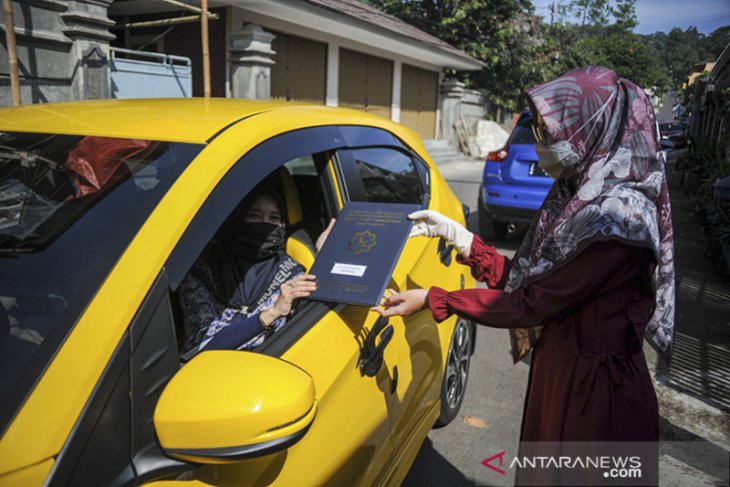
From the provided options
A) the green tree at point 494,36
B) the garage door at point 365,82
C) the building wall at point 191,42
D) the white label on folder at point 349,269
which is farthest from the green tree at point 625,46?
the green tree at point 494,36

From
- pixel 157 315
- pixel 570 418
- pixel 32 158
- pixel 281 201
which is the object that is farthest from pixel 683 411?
pixel 32 158

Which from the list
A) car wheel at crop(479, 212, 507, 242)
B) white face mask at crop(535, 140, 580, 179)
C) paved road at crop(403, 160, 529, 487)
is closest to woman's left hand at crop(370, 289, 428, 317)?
white face mask at crop(535, 140, 580, 179)

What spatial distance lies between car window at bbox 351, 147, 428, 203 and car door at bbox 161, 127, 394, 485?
0.42 metres

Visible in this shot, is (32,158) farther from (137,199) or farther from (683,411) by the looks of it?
(683,411)

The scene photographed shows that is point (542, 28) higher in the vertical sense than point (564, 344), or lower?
higher

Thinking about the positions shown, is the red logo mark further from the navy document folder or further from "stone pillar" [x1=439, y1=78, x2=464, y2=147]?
"stone pillar" [x1=439, y1=78, x2=464, y2=147]

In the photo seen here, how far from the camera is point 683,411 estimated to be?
3568mm

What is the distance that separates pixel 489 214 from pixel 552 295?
6008 millimetres

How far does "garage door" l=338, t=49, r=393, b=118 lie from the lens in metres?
15.5

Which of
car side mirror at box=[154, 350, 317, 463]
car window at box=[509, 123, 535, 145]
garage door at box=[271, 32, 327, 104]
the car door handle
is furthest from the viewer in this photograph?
garage door at box=[271, 32, 327, 104]

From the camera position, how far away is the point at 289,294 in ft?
6.15

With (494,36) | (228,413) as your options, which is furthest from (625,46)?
(494,36)

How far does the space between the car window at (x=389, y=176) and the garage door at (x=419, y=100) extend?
630 inches

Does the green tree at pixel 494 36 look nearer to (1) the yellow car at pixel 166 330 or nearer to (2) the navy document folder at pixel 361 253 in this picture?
(1) the yellow car at pixel 166 330
